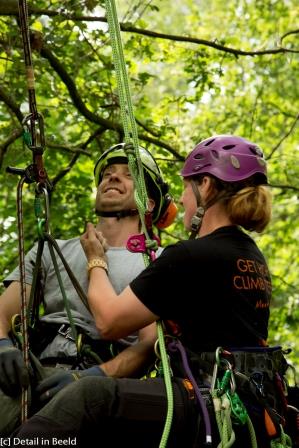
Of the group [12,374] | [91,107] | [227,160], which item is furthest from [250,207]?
[91,107]

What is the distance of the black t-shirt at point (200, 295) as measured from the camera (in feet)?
9.94

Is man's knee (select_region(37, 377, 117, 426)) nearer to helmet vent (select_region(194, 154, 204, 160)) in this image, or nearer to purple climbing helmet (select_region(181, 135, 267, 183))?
purple climbing helmet (select_region(181, 135, 267, 183))

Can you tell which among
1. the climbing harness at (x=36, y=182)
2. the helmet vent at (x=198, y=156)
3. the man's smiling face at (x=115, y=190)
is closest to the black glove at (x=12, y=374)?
the climbing harness at (x=36, y=182)

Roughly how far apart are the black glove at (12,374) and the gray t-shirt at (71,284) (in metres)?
0.54

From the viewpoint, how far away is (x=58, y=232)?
6.62 metres

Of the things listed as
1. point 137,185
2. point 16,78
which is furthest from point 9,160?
point 137,185

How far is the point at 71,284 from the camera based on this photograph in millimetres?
3799

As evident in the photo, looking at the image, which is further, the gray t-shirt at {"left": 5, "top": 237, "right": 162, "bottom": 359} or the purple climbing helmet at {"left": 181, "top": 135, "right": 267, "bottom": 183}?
the gray t-shirt at {"left": 5, "top": 237, "right": 162, "bottom": 359}

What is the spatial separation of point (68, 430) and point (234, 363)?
0.75 metres

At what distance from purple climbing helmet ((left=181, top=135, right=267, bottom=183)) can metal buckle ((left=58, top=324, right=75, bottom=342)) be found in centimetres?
93

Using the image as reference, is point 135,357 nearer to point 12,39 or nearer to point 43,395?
point 43,395

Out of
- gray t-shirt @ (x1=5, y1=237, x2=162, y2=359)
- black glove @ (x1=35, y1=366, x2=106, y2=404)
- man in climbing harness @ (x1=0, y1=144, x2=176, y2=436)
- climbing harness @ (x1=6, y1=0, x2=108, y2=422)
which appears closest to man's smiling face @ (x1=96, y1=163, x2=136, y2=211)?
man in climbing harness @ (x1=0, y1=144, x2=176, y2=436)

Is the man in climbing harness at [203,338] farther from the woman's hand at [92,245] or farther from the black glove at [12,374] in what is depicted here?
the black glove at [12,374]

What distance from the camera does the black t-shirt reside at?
3029 millimetres
